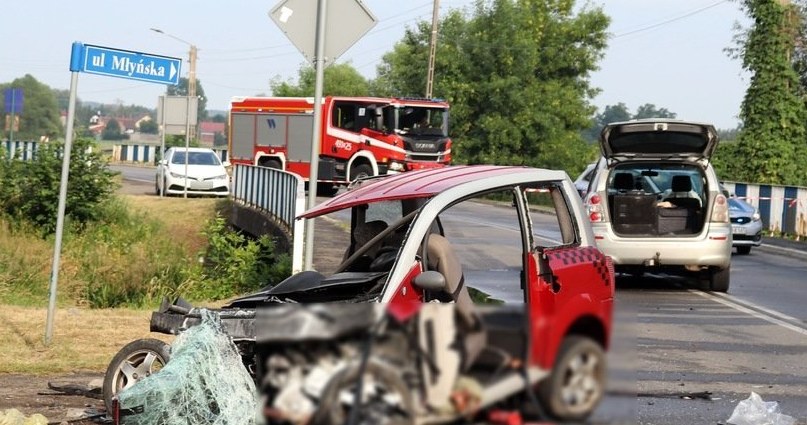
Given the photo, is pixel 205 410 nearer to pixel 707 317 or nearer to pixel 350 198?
pixel 350 198

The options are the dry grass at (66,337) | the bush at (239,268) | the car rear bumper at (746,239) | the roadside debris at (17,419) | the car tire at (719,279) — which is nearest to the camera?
the roadside debris at (17,419)

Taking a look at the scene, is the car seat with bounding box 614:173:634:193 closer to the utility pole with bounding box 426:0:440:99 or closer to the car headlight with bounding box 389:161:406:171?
the car headlight with bounding box 389:161:406:171

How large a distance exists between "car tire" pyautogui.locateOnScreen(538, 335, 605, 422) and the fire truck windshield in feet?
124

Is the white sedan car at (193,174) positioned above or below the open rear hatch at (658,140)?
below

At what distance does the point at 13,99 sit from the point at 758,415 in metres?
32.6

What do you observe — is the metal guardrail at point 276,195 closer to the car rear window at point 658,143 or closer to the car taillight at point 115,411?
the car rear window at point 658,143

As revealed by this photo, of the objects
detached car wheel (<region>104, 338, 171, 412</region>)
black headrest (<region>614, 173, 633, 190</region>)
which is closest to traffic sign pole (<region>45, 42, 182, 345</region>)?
detached car wheel (<region>104, 338, 171, 412</region>)

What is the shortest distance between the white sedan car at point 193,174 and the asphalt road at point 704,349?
19.0m

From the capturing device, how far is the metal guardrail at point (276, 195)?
16.2 metres

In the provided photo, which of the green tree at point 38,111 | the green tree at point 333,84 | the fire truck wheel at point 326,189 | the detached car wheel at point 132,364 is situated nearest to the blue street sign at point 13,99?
the fire truck wheel at point 326,189

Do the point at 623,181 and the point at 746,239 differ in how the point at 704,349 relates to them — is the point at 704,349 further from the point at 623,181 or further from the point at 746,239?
the point at 746,239

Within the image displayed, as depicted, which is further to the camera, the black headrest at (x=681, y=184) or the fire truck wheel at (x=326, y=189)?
the fire truck wheel at (x=326, y=189)

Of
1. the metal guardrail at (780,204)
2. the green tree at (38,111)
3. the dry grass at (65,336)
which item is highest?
the green tree at (38,111)

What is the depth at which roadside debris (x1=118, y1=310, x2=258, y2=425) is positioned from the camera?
712cm
